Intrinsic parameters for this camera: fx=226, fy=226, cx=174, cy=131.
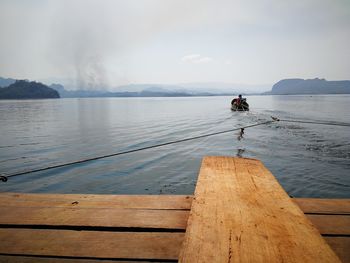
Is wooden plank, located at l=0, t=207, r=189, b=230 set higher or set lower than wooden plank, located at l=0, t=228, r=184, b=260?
higher

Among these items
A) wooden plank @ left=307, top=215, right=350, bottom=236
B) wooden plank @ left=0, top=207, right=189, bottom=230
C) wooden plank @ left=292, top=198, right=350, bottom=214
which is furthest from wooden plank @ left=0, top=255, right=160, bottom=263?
wooden plank @ left=292, top=198, right=350, bottom=214

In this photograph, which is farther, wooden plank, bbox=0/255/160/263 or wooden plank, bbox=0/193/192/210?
wooden plank, bbox=0/193/192/210

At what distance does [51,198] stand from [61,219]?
69 cm

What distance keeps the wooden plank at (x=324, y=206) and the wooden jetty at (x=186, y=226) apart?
0.01 m

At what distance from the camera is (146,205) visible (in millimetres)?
2732

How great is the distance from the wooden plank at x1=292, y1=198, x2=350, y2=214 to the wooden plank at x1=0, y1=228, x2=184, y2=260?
163 centimetres

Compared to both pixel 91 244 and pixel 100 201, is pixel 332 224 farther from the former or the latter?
pixel 100 201

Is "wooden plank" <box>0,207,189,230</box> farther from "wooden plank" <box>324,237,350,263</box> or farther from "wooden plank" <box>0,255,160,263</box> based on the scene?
"wooden plank" <box>324,237,350,263</box>

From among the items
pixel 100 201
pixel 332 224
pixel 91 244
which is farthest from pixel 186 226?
pixel 332 224

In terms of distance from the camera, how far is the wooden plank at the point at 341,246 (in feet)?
6.15

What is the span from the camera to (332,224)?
2357mm

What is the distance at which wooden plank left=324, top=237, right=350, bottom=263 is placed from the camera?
6.15 ft

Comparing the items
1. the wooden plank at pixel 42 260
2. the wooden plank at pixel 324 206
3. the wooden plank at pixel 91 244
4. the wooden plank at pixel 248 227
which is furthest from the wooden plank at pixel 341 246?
the wooden plank at pixel 42 260

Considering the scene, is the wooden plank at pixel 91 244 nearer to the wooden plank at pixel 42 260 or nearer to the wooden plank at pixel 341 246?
the wooden plank at pixel 42 260
